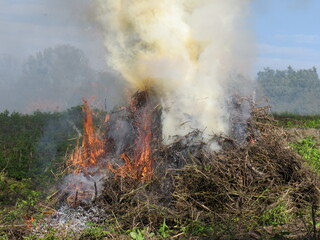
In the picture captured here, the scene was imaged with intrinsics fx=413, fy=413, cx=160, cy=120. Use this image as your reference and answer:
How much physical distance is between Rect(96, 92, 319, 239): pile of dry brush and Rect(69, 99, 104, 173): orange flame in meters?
0.74

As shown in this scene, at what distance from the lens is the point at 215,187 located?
20.6 feet

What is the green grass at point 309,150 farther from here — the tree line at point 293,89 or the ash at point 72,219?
the tree line at point 293,89

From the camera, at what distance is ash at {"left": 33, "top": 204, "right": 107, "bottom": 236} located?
569 cm

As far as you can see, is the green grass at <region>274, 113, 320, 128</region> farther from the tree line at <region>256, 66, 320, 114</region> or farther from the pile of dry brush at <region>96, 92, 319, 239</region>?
the tree line at <region>256, 66, 320, 114</region>

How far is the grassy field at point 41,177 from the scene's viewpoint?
557 centimetres

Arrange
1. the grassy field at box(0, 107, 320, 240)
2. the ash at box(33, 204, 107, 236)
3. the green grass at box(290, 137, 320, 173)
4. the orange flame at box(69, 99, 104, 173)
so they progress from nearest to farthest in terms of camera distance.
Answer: the grassy field at box(0, 107, 320, 240), the ash at box(33, 204, 107, 236), the orange flame at box(69, 99, 104, 173), the green grass at box(290, 137, 320, 173)

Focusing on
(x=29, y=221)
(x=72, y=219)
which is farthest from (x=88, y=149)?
(x=29, y=221)

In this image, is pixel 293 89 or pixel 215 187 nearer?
pixel 215 187

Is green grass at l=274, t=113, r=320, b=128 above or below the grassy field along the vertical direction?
above

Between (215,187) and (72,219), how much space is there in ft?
7.13

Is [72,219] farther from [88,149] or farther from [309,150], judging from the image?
[309,150]

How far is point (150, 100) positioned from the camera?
307 inches

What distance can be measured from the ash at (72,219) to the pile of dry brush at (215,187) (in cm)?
18

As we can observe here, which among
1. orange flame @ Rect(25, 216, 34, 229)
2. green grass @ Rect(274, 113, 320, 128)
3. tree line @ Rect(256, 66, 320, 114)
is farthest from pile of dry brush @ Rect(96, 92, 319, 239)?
tree line @ Rect(256, 66, 320, 114)
